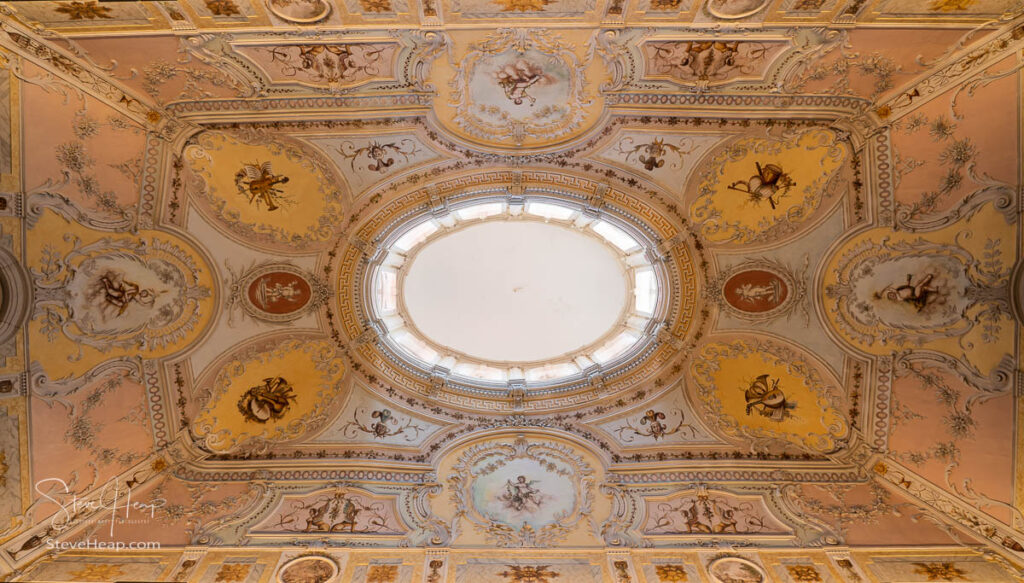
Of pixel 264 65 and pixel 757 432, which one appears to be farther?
pixel 757 432

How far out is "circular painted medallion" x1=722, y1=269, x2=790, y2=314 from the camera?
41.8 ft

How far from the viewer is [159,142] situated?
10.6m

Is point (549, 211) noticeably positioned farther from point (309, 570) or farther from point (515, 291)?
point (309, 570)

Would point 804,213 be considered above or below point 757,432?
above

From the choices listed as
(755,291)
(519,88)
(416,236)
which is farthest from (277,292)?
(755,291)

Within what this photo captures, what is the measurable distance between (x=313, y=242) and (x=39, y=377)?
236 inches

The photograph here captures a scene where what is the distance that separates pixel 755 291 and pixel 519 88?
791 cm

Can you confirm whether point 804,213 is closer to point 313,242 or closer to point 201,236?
point 313,242

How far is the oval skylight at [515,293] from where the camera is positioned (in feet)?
48.7

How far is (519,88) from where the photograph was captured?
1072 centimetres

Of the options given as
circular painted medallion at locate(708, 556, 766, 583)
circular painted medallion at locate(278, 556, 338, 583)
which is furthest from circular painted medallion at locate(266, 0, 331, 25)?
circular painted medallion at locate(708, 556, 766, 583)

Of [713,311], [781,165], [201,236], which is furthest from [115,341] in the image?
[781,165]

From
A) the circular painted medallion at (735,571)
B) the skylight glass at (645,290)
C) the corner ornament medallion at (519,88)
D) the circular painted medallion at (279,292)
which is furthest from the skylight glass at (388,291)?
the circular painted medallion at (735,571)

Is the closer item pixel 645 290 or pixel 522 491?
pixel 522 491
